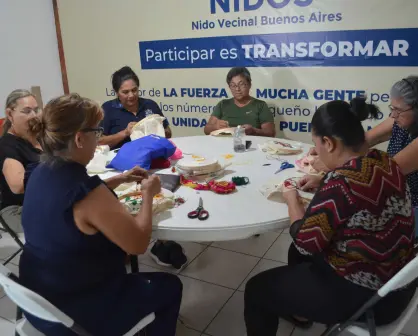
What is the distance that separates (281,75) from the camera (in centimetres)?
341

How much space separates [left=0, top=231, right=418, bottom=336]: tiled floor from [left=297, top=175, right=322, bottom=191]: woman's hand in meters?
0.83

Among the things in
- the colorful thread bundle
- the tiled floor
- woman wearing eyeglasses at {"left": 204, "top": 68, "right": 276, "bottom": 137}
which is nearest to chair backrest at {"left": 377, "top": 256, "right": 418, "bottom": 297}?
the colorful thread bundle

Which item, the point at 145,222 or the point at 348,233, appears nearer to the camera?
the point at 348,233

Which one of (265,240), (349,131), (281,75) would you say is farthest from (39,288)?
(281,75)

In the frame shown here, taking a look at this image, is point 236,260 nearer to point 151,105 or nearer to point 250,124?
point 250,124

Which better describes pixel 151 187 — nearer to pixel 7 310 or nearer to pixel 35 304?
pixel 35 304

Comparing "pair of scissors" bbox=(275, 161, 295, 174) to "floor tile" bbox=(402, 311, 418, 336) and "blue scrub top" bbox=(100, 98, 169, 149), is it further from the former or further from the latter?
"blue scrub top" bbox=(100, 98, 169, 149)

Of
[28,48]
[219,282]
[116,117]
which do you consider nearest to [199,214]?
[219,282]

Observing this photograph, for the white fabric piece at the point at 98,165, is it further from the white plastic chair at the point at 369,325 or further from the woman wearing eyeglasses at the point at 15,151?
the white plastic chair at the point at 369,325

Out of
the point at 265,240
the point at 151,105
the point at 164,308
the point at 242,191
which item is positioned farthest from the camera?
the point at 151,105

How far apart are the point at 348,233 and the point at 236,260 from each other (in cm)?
145

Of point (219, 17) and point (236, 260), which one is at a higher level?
point (219, 17)

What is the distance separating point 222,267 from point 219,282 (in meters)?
0.17

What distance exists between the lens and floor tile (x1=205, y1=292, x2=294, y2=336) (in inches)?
74.4
